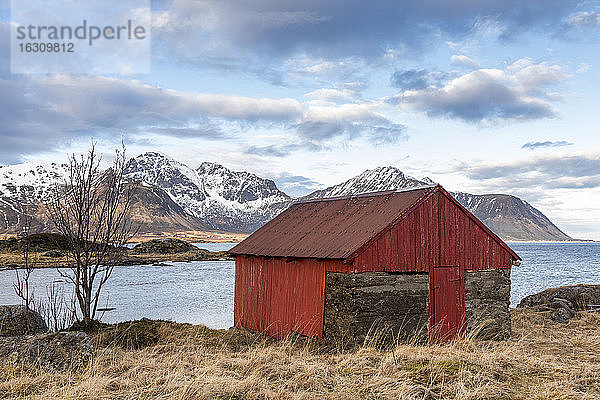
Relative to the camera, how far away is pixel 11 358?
32.9 feet

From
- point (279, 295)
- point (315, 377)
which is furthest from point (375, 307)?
point (315, 377)

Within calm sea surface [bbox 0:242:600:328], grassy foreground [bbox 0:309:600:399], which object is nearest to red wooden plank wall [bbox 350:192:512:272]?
grassy foreground [bbox 0:309:600:399]

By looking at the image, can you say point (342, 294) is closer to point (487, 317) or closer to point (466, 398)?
point (487, 317)

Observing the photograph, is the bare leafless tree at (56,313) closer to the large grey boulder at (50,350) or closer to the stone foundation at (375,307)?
the large grey boulder at (50,350)

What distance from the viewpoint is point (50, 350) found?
33.5 feet

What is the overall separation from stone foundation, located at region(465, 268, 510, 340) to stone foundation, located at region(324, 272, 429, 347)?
2209mm

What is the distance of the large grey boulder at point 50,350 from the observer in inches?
392

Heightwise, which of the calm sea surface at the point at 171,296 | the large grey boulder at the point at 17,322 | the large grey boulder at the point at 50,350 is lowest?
the calm sea surface at the point at 171,296

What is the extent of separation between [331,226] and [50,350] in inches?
406

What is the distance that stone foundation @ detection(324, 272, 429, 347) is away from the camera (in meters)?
15.3

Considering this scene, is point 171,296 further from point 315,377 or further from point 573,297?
point 315,377

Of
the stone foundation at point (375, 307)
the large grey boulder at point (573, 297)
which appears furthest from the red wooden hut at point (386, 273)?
the large grey boulder at point (573, 297)

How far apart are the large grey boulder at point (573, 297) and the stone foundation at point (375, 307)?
14436 millimetres

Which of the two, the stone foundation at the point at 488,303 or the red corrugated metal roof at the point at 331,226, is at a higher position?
the red corrugated metal roof at the point at 331,226
